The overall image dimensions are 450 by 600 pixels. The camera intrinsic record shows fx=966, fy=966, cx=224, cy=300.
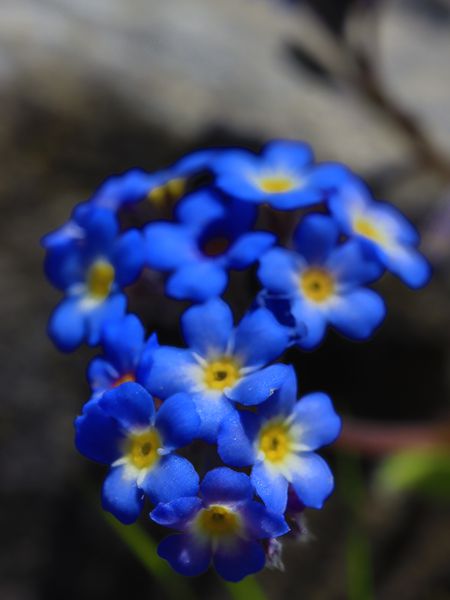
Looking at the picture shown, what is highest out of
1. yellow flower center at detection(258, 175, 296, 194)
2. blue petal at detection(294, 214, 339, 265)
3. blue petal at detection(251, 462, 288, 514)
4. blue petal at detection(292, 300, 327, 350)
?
blue petal at detection(294, 214, 339, 265)

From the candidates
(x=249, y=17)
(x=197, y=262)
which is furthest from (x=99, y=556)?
(x=249, y=17)

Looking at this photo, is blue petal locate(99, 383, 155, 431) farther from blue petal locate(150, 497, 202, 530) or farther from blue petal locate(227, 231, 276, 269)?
blue petal locate(227, 231, 276, 269)

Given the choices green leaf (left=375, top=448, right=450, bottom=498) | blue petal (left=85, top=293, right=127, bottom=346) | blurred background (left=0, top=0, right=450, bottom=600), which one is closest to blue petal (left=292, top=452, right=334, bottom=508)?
blue petal (left=85, top=293, right=127, bottom=346)

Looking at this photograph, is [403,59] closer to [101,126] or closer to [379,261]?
[101,126]

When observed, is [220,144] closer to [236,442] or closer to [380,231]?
[380,231]

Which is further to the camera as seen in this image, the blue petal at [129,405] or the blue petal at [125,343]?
the blue petal at [125,343]

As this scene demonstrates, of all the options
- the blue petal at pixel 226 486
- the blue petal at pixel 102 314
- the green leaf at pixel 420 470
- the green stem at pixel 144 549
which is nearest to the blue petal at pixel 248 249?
the blue petal at pixel 102 314

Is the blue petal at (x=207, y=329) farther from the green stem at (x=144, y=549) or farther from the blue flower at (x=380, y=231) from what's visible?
the green stem at (x=144, y=549)

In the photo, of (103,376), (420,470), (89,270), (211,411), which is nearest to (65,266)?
(89,270)
